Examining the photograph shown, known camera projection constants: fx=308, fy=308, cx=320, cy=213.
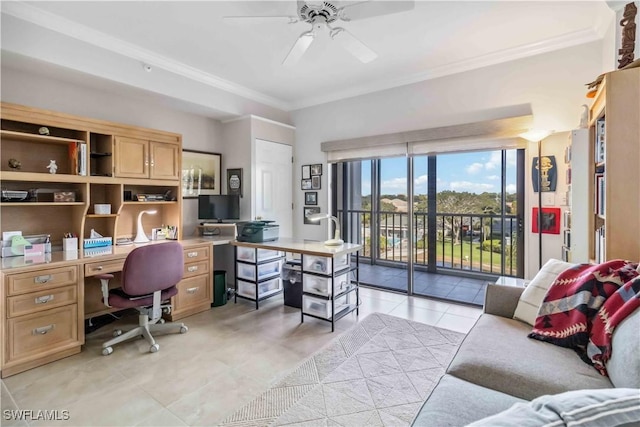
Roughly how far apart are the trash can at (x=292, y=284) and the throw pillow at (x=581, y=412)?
9.55ft

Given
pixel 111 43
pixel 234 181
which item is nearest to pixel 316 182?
pixel 234 181

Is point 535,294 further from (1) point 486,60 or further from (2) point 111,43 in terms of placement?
(2) point 111,43

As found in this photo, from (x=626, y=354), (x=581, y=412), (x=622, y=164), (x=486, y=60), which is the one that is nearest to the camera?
(x=581, y=412)

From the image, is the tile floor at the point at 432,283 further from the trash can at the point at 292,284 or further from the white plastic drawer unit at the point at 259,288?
the white plastic drawer unit at the point at 259,288

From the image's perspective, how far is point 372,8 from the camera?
1.95 meters

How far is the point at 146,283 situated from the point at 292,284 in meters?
1.53

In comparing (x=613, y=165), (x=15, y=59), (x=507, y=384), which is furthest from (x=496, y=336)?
(x=15, y=59)

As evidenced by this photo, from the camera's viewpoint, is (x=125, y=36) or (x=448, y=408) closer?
(x=448, y=408)

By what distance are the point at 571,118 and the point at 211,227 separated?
4.01 meters

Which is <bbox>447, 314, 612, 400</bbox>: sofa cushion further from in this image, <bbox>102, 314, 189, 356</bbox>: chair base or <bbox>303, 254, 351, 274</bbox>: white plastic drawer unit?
<bbox>102, 314, 189, 356</bbox>: chair base

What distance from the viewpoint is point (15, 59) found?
2473 mm

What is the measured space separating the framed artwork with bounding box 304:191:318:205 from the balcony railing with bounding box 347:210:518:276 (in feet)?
3.81

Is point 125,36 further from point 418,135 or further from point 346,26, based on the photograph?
point 418,135

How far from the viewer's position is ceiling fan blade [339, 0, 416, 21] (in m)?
1.87
